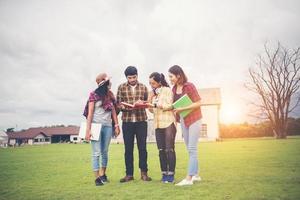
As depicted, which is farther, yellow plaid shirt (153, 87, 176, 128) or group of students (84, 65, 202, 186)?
yellow plaid shirt (153, 87, 176, 128)

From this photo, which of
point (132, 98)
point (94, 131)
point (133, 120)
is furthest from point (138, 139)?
point (94, 131)

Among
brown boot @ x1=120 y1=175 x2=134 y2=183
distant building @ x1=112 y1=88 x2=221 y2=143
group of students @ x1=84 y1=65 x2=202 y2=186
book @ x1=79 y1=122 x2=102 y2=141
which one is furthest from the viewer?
distant building @ x1=112 y1=88 x2=221 y2=143

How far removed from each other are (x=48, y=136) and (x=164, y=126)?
7953 cm

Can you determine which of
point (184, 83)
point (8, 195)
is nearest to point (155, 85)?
point (184, 83)

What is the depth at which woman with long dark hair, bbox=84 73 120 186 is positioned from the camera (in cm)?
565

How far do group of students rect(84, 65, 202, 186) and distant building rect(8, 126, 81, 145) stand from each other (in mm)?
73871

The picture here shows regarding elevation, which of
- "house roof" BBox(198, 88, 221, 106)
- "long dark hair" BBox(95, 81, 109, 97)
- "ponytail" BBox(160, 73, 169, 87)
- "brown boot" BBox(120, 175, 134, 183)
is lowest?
"brown boot" BBox(120, 175, 134, 183)

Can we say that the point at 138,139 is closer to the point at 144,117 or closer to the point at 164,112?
the point at 144,117

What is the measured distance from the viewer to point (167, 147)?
5.55 metres

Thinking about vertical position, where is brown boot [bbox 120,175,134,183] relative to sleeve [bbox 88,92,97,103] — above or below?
below

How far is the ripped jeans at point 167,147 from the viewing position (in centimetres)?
552

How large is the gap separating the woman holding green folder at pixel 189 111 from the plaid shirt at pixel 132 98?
0.78 m

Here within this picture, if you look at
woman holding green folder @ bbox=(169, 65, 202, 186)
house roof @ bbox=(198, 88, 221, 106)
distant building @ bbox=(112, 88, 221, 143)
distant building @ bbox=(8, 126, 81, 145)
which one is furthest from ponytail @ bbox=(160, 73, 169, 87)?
distant building @ bbox=(8, 126, 81, 145)

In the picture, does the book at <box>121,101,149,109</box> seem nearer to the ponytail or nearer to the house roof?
the ponytail
